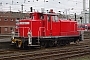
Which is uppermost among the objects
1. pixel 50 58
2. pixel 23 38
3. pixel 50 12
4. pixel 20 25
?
pixel 50 12

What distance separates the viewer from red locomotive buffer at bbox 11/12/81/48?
57.2 feet

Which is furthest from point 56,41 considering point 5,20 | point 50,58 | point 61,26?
point 5,20

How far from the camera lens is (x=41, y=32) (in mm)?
18469

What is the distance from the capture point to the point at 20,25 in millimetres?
18500

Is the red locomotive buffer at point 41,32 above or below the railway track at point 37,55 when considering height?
above

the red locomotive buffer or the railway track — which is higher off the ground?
the red locomotive buffer

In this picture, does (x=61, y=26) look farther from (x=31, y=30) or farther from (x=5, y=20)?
(x=5, y=20)

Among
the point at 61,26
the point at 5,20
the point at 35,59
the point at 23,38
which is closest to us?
the point at 35,59

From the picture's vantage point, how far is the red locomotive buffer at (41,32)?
17422 millimetres

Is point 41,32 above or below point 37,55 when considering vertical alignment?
above

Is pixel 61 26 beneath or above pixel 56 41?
above

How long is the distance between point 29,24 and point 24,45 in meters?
1.85

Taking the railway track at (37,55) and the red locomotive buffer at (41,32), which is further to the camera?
the red locomotive buffer at (41,32)

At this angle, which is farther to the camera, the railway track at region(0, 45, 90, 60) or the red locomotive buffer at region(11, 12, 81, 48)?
the red locomotive buffer at region(11, 12, 81, 48)
